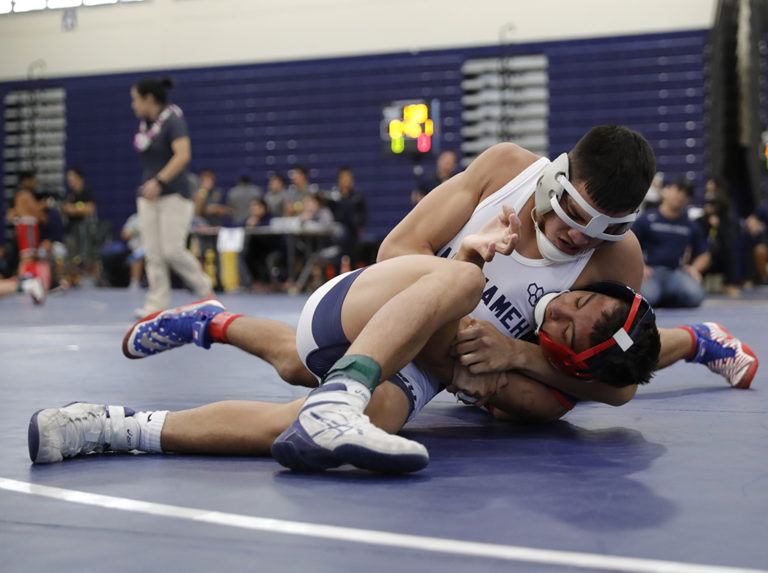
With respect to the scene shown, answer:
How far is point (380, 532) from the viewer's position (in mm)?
1643

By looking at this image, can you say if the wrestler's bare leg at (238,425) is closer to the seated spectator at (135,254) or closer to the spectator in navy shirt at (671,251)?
the spectator in navy shirt at (671,251)

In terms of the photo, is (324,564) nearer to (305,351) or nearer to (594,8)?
(305,351)

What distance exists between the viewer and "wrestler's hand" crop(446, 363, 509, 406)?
2.55m

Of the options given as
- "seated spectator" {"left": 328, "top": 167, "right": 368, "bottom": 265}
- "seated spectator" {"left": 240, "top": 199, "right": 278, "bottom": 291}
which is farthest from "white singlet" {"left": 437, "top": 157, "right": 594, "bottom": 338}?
"seated spectator" {"left": 240, "top": 199, "right": 278, "bottom": 291}

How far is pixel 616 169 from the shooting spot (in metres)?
2.42

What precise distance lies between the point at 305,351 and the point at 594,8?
11800 millimetres

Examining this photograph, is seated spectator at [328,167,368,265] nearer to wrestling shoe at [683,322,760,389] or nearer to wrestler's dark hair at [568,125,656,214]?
wrestling shoe at [683,322,760,389]

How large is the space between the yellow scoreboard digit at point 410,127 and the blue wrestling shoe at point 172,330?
9103mm

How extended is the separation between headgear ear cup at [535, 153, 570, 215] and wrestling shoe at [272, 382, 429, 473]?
773 millimetres

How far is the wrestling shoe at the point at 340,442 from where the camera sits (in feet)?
6.48

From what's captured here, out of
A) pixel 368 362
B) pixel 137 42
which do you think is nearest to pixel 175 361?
pixel 368 362

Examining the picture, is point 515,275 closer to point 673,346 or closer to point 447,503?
point 447,503

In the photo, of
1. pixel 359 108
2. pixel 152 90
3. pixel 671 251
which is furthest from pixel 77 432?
pixel 359 108

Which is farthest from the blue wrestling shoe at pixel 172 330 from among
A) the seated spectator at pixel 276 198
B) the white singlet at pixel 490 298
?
the seated spectator at pixel 276 198
